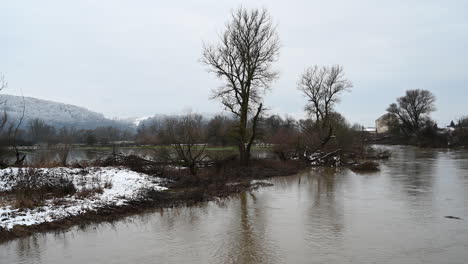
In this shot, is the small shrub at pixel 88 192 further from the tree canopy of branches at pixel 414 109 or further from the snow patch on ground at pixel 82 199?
the tree canopy of branches at pixel 414 109

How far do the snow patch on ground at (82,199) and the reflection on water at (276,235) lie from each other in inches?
46.1

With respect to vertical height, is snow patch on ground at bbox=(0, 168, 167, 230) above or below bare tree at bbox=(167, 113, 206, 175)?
below

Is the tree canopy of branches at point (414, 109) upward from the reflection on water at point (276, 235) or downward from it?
upward

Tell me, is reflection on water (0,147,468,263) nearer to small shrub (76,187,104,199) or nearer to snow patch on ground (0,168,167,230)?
snow patch on ground (0,168,167,230)

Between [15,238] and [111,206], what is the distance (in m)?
3.53

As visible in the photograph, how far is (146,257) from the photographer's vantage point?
26.1ft

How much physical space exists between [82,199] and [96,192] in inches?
47.5

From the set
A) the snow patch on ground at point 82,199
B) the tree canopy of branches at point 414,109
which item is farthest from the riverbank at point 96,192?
the tree canopy of branches at point 414,109

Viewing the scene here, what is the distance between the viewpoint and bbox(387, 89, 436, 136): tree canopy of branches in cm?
7825

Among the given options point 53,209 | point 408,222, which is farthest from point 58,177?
point 408,222

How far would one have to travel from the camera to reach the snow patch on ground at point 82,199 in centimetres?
1049

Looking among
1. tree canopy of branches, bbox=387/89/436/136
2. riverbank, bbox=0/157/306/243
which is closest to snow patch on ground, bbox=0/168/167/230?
riverbank, bbox=0/157/306/243

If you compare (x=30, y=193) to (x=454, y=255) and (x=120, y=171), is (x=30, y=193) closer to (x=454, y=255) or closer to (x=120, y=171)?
(x=120, y=171)

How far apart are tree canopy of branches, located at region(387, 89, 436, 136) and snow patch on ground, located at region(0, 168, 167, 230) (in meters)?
73.5
